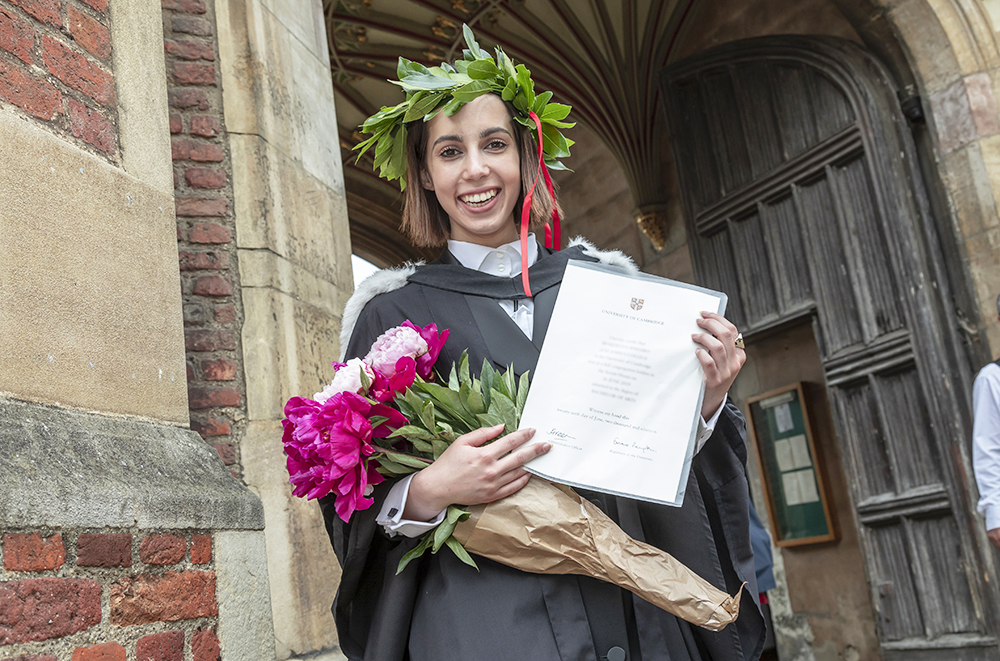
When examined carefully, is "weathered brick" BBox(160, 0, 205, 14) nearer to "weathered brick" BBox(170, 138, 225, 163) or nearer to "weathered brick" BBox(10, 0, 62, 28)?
"weathered brick" BBox(170, 138, 225, 163)

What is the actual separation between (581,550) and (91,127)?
148 cm

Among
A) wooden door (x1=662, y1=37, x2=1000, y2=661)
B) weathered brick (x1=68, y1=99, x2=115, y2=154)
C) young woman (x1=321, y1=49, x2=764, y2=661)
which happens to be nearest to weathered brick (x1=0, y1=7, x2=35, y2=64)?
weathered brick (x1=68, y1=99, x2=115, y2=154)

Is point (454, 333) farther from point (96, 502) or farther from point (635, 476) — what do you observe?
point (96, 502)

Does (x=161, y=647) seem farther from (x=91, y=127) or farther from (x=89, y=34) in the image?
(x=89, y=34)

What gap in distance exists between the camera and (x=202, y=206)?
3.00 meters

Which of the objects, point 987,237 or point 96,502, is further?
point 987,237

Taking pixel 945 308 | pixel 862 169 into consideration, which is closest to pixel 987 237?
pixel 945 308

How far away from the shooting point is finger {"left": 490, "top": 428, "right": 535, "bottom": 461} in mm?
1438

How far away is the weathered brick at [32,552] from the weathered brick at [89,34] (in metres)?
1.16

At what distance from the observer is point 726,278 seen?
22.4 feet

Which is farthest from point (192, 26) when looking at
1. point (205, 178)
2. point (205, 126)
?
point (205, 178)

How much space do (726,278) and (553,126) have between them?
5.02 meters

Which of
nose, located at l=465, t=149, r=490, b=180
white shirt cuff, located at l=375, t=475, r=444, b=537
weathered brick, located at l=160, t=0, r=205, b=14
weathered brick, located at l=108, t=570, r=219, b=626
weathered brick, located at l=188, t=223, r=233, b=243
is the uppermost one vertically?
weathered brick, located at l=160, t=0, r=205, b=14

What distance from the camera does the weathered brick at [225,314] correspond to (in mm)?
2910
